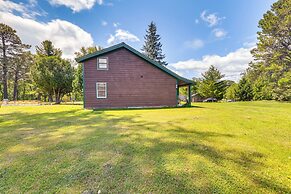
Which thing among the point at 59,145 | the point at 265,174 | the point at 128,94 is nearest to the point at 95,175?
the point at 59,145

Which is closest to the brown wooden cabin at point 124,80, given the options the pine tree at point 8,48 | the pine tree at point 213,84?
the pine tree at point 213,84

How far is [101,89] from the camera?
38.1 feet

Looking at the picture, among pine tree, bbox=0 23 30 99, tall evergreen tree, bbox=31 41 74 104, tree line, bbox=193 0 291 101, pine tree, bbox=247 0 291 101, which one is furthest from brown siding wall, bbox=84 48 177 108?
pine tree, bbox=0 23 30 99

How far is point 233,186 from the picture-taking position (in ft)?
6.20

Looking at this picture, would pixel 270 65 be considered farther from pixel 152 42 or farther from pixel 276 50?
pixel 152 42

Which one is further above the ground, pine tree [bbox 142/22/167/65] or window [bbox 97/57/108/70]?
pine tree [bbox 142/22/167/65]

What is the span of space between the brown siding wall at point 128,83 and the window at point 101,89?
0.23m

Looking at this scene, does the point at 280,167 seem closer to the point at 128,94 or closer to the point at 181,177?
the point at 181,177

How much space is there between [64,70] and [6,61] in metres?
13.9

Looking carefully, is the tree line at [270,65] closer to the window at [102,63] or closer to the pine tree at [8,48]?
the window at [102,63]

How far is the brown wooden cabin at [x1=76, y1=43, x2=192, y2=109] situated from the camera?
1145 centimetres

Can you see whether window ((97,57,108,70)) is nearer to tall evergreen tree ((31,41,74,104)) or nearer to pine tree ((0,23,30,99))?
tall evergreen tree ((31,41,74,104))

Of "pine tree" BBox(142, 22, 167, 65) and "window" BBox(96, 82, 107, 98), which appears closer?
"window" BBox(96, 82, 107, 98)

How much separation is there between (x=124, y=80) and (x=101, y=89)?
1926mm
